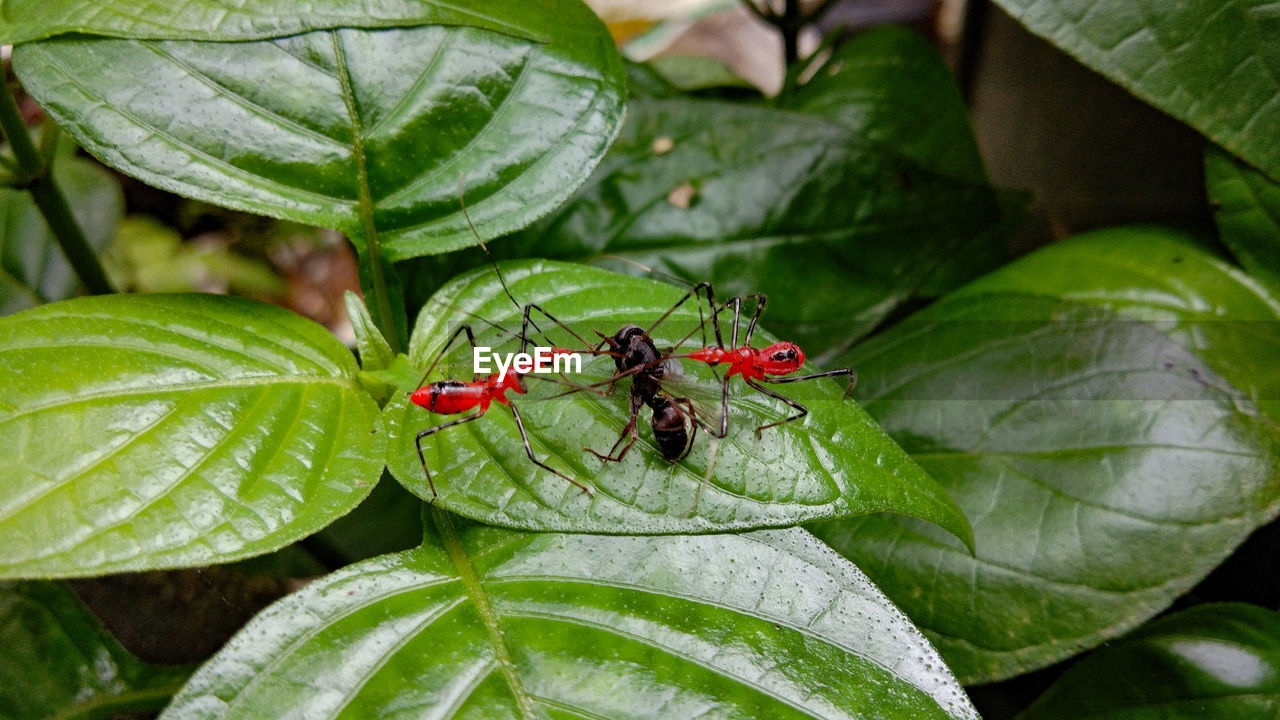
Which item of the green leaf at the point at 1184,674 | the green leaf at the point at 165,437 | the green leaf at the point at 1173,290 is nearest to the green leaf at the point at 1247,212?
the green leaf at the point at 1173,290

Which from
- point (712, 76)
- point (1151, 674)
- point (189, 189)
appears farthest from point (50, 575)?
point (712, 76)

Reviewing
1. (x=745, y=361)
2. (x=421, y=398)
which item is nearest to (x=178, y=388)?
(x=421, y=398)

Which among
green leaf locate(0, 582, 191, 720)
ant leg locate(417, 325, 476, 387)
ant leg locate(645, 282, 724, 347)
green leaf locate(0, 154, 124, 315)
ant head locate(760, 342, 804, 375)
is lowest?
green leaf locate(0, 582, 191, 720)

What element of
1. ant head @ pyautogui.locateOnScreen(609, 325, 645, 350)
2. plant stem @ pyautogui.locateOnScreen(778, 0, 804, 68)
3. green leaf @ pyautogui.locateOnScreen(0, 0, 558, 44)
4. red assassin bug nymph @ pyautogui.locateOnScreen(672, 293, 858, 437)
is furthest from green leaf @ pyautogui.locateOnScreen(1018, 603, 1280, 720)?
plant stem @ pyautogui.locateOnScreen(778, 0, 804, 68)

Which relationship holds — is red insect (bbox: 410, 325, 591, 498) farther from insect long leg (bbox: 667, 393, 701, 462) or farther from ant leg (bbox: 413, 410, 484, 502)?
insect long leg (bbox: 667, 393, 701, 462)

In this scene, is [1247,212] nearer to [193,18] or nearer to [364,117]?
[364,117]

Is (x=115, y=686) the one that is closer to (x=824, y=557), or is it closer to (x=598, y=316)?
(x=598, y=316)
